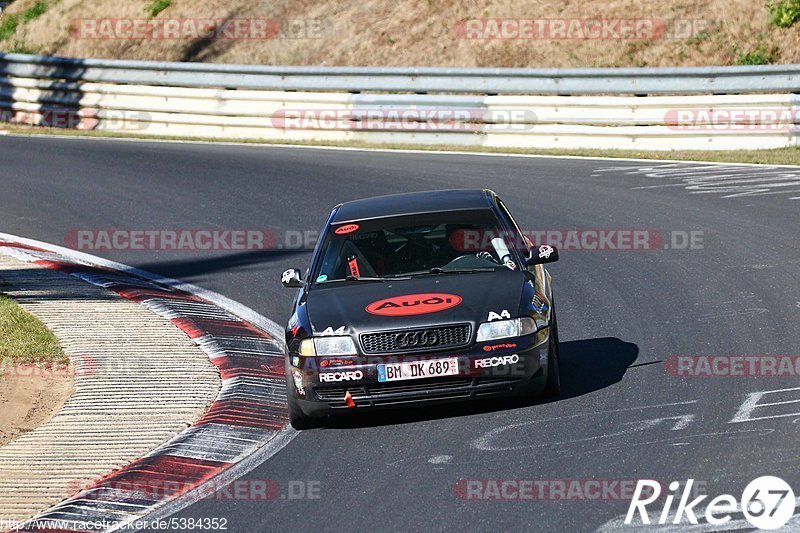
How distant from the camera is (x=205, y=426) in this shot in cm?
886

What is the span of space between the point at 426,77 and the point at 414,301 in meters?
14.6

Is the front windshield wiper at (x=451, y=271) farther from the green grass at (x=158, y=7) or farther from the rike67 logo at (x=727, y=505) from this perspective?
the green grass at (x=158, y=7)

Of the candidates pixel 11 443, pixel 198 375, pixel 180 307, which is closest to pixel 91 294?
pixel 180 307

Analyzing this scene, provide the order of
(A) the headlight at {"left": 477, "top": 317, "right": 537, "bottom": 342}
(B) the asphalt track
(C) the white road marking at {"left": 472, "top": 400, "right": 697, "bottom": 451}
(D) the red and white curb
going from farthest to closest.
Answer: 1. (A) the headlight at {"left": 477, "top": 317, "right": 537, "bottom": 342}
2. (C) the white road marking at {"left": 472, "top": 400, "right": 697, "bottom": 451}
3. (D) the red and white curb
4. (B) the asphalt track

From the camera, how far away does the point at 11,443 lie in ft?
28.5

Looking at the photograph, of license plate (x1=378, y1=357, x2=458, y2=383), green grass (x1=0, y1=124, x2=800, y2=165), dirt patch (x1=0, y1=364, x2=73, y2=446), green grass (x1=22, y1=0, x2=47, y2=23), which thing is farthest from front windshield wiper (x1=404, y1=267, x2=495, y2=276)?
green grass (x1=22, y1=0, x2=47, y2=23)

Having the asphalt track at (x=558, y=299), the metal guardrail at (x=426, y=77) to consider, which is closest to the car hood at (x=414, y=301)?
the asphalt track at (x=558, y=299)

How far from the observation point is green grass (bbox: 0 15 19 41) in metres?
33.8

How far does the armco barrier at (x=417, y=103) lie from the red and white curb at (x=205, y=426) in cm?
942

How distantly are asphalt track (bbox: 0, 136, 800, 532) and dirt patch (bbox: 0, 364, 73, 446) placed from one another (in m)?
2.08

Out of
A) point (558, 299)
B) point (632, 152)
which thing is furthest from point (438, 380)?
point (632, 152)

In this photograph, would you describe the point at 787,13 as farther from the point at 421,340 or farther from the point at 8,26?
the point at 8,26

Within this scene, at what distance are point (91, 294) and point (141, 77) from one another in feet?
43.2

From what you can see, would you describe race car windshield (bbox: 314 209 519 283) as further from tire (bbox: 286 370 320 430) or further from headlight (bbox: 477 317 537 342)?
tire (bbox: 286 370 320 430)
